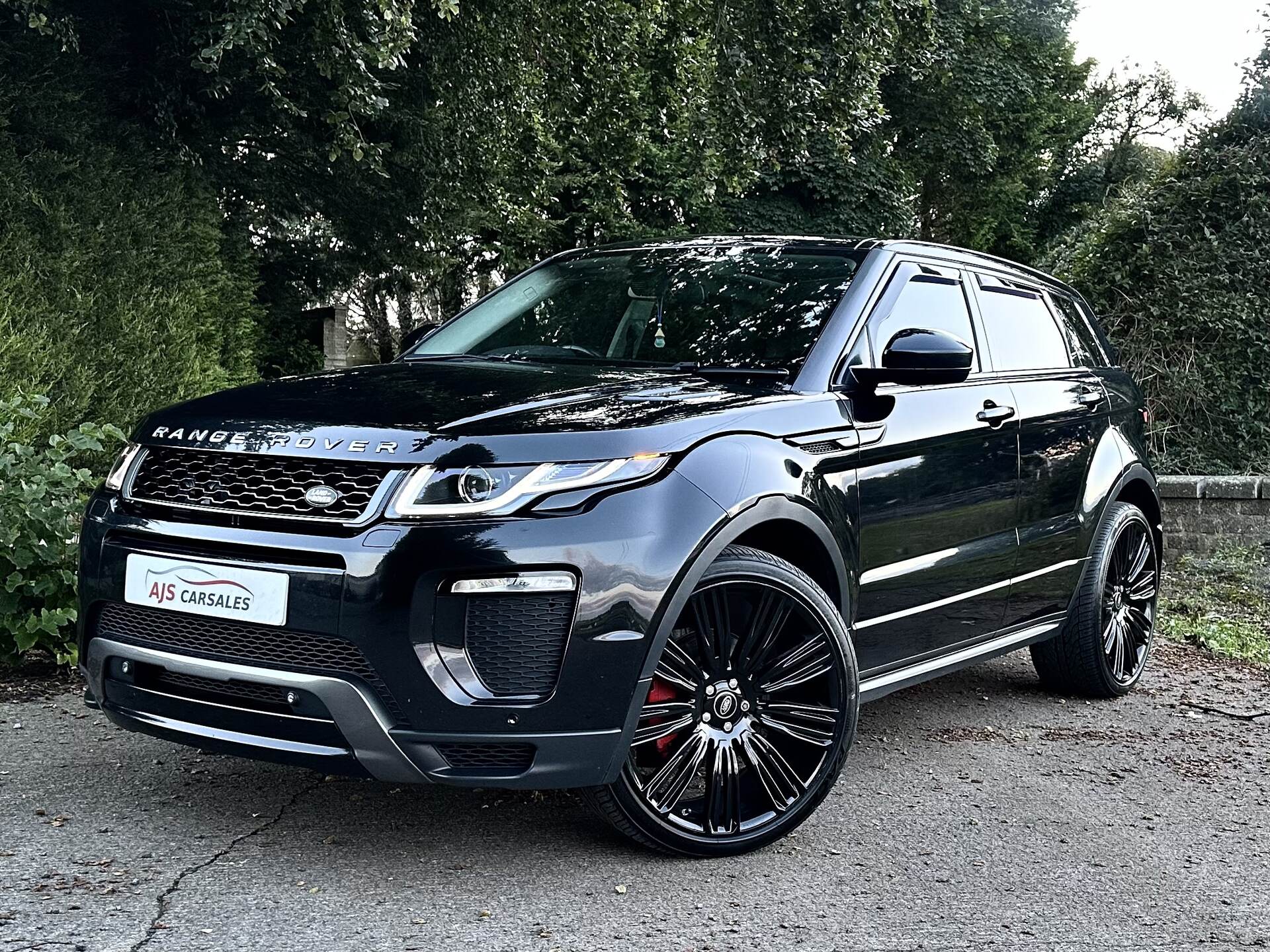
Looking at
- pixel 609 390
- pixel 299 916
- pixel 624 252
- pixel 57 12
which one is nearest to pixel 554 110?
pixel 57 12

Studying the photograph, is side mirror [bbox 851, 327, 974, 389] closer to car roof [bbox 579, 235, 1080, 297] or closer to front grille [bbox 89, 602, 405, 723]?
car roof [bbox 579, 235, 1080, 297]

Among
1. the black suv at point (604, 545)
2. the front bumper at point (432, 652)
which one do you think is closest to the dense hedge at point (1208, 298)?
the black suv at point (604, 545)

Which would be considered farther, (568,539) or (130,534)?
(130,534)

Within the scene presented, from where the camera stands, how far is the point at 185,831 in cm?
393

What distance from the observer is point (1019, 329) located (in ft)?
18.4

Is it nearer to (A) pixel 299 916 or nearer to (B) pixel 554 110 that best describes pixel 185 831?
(A) pixel 299 916

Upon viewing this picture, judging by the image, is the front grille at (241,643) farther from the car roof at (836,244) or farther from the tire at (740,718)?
the car roof at (836,244)

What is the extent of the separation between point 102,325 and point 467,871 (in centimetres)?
796

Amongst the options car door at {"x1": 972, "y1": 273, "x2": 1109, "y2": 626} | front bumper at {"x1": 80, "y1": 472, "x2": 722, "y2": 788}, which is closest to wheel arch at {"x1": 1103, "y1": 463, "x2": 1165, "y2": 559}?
car door at {"x1": 972, "y1": 273, "x2": 1109, "y2": 626}

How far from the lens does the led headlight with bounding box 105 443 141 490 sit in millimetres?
3896

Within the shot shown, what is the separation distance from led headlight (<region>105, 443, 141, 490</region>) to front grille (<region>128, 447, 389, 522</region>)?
0.11m

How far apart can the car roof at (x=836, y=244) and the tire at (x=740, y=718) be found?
1430 millimetres

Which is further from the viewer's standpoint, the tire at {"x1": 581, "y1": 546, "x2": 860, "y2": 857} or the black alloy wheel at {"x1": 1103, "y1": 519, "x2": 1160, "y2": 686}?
the black alloy wheel at {"x1": 1103, "y1": 519, "x2": 1160, "y2": 686}

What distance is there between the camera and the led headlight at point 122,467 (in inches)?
153
